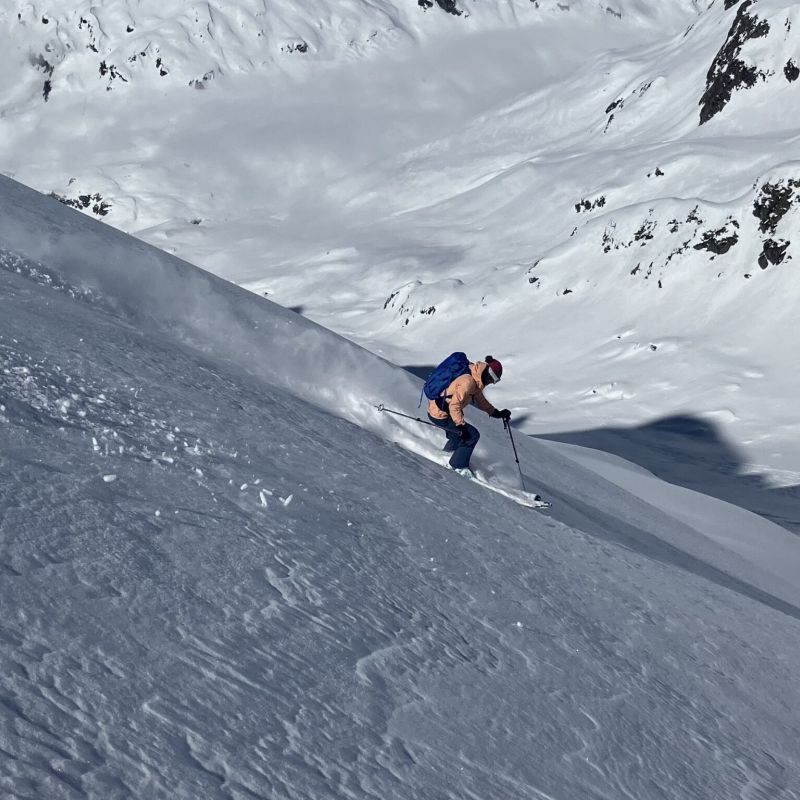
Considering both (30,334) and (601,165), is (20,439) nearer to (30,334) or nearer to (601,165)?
(30,334)

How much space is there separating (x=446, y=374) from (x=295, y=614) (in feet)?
15.9

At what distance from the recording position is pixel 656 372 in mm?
41562

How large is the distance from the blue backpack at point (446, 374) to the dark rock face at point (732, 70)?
60.1 metres

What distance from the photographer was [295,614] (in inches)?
198

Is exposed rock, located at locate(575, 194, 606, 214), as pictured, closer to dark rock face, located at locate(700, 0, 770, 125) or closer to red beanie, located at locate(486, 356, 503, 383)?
dark rock face, located at locate(700, 0, 770, 125)

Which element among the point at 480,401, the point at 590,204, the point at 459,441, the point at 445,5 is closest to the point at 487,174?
the point at 590,204

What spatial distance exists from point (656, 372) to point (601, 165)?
2748 cm

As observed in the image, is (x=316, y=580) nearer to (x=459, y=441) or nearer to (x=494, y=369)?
(x=494, y=369)

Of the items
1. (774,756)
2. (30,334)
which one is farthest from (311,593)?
(30,334)

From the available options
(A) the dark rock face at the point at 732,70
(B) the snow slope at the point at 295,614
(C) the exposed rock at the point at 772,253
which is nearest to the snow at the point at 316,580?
(B) the snow slope at the point at 295,614

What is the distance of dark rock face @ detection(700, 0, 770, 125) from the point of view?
213 feet

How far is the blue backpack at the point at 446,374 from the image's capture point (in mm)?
9656

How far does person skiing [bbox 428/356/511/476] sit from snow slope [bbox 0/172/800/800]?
38 cm

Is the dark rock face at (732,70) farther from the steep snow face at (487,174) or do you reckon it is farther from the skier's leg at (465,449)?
the skier's leg at (465,449)
